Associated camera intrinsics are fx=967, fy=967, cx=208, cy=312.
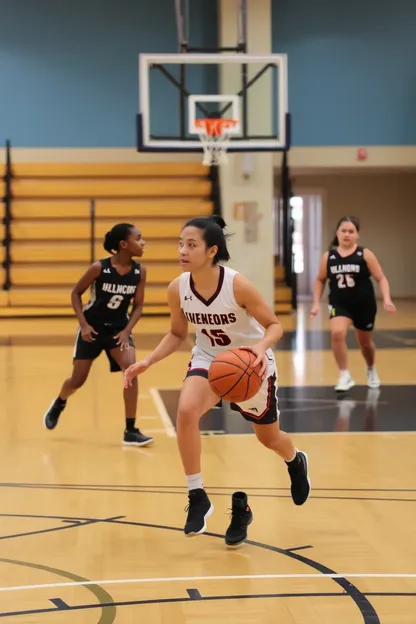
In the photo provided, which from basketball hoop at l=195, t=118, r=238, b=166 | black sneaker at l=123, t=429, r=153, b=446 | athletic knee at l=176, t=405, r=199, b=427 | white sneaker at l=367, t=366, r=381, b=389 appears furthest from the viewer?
basketball hoop at l=195, t=118, r=238, b=166

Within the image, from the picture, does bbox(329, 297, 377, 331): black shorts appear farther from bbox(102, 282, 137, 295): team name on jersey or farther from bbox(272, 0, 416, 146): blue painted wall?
bbox(272, 0, 416, 146): blue painted wall

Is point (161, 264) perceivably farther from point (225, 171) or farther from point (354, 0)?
point (354, 0)

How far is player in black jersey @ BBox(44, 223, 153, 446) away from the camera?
6410 millimetres

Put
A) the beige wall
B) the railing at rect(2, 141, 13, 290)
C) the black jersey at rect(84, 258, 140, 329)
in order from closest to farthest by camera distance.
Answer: the black jersey at rect(84, 258, 140, 329) → the railing at rect(2, 141, 13, 290) → the beige wall

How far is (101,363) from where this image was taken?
11.0 m

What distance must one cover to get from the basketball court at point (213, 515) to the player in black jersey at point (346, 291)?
0.40 metres

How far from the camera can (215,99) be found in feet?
48.0

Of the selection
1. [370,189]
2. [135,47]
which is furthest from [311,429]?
[370,189]

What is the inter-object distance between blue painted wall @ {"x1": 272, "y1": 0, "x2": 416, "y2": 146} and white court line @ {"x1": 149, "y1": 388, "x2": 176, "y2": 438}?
34.7 feet

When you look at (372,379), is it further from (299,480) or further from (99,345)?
(299,480)

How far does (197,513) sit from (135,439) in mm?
2373

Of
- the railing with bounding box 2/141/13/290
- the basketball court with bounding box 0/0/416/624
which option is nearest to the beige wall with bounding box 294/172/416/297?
the railing with bounding box 2/141/13/290

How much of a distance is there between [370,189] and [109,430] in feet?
55.8

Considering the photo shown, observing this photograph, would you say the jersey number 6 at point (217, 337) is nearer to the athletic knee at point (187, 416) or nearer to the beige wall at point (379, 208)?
the athletic knee at point (187, 416)
